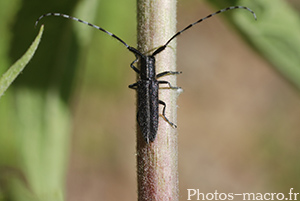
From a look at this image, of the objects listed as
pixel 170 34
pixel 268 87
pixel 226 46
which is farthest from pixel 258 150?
pixel 170 34

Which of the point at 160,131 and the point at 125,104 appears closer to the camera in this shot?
the point at 160,131

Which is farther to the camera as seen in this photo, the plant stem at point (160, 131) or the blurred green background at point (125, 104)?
the blurred green background at point (125, 104)

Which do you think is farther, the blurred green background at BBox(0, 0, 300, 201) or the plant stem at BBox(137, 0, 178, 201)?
the blurred green background at BBox(0, 0, 300, 201)

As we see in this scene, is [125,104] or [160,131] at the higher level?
[125,104]

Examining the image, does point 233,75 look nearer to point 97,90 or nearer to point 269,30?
point 97,90
